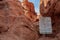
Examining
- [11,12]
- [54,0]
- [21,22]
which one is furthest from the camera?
[54,0]

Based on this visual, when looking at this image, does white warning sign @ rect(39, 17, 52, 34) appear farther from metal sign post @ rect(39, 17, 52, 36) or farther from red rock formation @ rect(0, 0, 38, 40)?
red rock formation @ rect(0, 0, 38, 40)

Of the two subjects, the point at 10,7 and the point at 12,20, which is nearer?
the point at 12,20

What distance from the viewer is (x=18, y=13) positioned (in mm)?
8461

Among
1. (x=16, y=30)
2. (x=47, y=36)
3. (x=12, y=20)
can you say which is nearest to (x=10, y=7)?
(x=12, y=20)

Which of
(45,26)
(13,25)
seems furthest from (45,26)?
(13,25)

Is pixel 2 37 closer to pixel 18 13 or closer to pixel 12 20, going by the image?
pixel 12 20

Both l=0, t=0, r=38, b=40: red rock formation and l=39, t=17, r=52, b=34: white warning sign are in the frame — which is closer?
l=0, t=0, r=38, b=40: red rock formation

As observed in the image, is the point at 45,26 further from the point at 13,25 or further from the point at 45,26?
the point at 13,25

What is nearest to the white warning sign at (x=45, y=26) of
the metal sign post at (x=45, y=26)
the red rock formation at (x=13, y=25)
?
the metal sign post at (x=45, y=26)

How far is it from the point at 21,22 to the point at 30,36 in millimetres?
801

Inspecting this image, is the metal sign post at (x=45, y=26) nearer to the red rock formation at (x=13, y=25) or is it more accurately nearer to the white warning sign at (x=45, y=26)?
the white warning sign at (x=45, y=26)

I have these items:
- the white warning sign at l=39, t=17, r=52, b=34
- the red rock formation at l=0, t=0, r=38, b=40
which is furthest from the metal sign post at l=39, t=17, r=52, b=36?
the red rock formation at l=0, t=0, r=38, b=40

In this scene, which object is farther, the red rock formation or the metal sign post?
the metal sign post

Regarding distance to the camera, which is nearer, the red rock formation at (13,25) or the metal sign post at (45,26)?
the red rock formation at (13,25)
